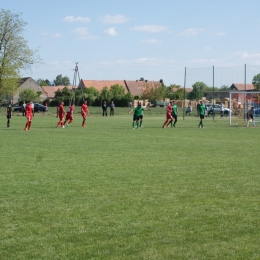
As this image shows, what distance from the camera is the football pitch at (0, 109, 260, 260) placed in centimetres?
640

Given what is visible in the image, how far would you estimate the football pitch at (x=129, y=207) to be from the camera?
21.0 ft

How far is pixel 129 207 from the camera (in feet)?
28.1

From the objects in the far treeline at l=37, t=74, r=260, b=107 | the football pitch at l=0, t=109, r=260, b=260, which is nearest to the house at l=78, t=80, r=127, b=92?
the far treeline at l=37, t=74, r=260, b=107

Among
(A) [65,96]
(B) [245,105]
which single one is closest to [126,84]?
(A) [65,96]

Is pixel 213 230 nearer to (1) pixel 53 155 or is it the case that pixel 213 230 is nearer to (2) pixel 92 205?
(2) pixel 92 205

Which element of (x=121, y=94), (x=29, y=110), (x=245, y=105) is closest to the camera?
(x=29, y=110)

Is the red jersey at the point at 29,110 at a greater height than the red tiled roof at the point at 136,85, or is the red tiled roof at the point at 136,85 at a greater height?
the red tiled roof at the point at 136,85

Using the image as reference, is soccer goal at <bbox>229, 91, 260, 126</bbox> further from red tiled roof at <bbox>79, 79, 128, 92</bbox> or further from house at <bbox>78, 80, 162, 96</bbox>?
red tiled roof at <bbox>79, 79, 128, 92</bbox>

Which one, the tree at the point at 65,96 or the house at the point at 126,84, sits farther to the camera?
the house at the point at 126,84

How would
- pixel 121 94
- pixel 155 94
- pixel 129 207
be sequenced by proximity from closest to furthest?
1. pixel 129 207
2. pixel 121 94
3. pixel 155 94

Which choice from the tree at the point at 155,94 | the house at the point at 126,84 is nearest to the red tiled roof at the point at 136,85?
the house at the point at 126,84

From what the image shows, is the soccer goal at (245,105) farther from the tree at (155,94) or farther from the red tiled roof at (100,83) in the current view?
the red tiled roof at (100,83)

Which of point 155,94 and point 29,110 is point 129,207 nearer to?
point 29,110

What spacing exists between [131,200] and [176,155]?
7524 mm
